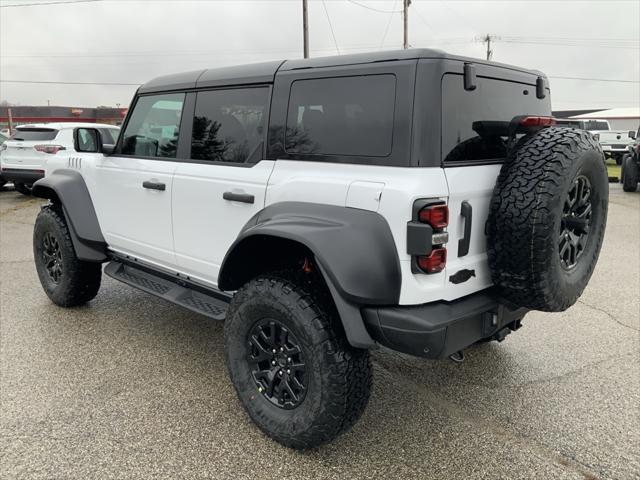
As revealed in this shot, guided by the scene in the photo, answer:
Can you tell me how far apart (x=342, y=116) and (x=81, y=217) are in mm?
2626

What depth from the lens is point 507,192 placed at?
7.79 feet

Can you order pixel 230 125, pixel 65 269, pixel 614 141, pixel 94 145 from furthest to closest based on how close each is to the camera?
1. pixel 614 141
2. pixel 65 269
3. pixel 94 145
4. pixel 230 125

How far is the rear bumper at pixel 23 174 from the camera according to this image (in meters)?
10.8

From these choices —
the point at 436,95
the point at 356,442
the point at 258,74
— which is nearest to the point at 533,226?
the point at 436,95

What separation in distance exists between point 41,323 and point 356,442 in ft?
9.71

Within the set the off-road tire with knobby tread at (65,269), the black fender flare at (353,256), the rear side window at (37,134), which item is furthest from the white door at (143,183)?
the rear side window at (37,134)

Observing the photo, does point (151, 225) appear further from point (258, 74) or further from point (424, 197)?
point (424, 197)

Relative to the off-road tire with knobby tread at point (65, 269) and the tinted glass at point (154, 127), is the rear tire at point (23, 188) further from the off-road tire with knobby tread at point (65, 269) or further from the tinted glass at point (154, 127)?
the tinted glass at point (154, 127)

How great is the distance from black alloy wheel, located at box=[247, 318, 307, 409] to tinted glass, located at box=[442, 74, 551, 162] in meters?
1.17

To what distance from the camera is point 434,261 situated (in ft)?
7.41

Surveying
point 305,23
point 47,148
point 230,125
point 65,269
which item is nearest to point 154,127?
point 230,125

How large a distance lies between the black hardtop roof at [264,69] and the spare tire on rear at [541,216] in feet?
1.85

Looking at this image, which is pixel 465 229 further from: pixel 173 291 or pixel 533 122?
pixel 173 291

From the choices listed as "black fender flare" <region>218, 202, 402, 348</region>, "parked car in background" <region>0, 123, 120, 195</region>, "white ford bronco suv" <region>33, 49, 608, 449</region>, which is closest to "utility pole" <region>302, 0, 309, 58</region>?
"parked car in background" <region>0, 123, 120, 195</region>
